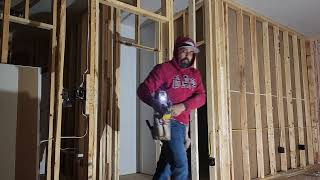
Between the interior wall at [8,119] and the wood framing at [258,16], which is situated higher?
the wood framing at [258,16]

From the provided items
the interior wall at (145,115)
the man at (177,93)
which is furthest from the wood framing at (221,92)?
the interior wall at (145,115)

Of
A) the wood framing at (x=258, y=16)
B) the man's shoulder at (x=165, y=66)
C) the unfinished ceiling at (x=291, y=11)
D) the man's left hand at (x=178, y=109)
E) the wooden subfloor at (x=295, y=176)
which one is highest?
the unfinished ceiling at (x=291, y=11)

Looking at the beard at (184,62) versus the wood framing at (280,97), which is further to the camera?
the wood framing at (280,97)

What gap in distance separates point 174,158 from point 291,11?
132 inches

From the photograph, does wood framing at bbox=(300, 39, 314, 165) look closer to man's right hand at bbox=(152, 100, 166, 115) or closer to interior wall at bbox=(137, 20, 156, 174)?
interior wall at bbox=(137, 20, 156, 174)

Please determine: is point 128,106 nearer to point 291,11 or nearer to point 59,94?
point 59,94

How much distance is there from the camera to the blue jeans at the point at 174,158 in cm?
246

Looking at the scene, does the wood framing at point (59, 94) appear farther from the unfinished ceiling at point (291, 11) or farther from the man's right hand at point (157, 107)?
the unfinished ceiling at point (291, 11)

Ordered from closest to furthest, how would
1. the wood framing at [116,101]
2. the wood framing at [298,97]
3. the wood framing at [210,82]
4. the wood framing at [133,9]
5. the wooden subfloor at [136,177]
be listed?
the wood framing at [133,9] < the wood framing at [210,82] < the wood framing at [116,101] < the wooden subfloor at [136,177] < the wood framing at [298,97]

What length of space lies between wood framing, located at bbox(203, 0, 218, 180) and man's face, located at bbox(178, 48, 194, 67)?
982 mm

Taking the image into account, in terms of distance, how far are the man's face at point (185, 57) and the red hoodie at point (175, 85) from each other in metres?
0.04

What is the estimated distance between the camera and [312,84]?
5551mm

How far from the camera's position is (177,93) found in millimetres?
2453

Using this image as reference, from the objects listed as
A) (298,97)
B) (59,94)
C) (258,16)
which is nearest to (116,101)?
(59,94)
